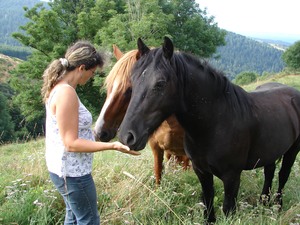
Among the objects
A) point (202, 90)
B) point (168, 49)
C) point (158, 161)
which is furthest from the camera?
point (158, 161)

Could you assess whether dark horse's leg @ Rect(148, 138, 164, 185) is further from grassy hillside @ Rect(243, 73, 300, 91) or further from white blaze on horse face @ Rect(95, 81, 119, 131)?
grassy hillside @ Rect(243, 73, 300, 91)

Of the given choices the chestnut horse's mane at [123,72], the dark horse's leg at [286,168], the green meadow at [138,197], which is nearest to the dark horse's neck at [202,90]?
the chestnut horse's mane at [123,72]

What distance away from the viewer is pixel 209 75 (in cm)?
290

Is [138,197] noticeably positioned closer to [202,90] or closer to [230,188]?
[230,188]

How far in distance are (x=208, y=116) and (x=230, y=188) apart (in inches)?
32.6

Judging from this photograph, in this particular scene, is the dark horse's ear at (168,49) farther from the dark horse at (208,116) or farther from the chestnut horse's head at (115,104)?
the chestnut horse's head at (115,104)

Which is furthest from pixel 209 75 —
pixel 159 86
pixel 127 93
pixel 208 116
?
pixel 127 93

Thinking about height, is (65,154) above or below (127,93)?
below

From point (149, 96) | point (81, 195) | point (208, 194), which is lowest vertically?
point (208, 194)

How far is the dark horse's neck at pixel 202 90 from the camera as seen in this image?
2.71 metres

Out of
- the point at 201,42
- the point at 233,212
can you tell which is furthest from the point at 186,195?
the point at 201,42

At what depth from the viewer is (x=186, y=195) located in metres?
3.93

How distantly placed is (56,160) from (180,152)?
1.92 metres

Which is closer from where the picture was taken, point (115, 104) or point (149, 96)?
point (149, 96)
